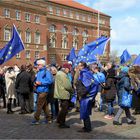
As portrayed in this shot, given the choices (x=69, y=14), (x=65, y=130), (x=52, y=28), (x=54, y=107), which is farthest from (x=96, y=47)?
Result: (x=69, y=14)

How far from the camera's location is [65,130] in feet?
33.8

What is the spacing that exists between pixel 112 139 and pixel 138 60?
953cm

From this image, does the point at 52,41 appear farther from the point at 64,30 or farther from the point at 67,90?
the point at 67,90

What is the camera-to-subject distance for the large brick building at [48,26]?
69750 mm

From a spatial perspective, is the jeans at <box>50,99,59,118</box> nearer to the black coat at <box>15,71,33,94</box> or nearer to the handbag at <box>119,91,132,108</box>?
the black coat at <box>15,71,33,94</box>

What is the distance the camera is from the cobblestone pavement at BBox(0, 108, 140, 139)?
31.0 ft

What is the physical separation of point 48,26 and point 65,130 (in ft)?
247

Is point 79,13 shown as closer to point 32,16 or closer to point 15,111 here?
point 32,16

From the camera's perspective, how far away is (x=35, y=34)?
246 feet

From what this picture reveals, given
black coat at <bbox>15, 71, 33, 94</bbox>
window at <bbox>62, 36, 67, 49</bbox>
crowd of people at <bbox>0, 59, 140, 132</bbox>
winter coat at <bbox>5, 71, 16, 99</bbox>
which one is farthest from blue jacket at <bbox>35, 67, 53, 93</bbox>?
window at <bbox>62, 36, 67, 49</bbox>

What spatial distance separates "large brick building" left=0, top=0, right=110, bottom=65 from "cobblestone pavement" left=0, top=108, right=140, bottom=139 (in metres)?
54.7

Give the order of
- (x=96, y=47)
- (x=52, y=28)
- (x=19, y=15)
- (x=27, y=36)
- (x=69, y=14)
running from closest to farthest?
(x=96, y=47)
(x=19, y=15)
(x=27, y=36)
(x=52, y=28)
(x=69, y=14)

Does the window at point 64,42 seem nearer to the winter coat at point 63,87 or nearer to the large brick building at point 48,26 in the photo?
the large brick building at point 48,26

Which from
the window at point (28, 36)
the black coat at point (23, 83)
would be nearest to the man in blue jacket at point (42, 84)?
the black coat at point (23, 83)
